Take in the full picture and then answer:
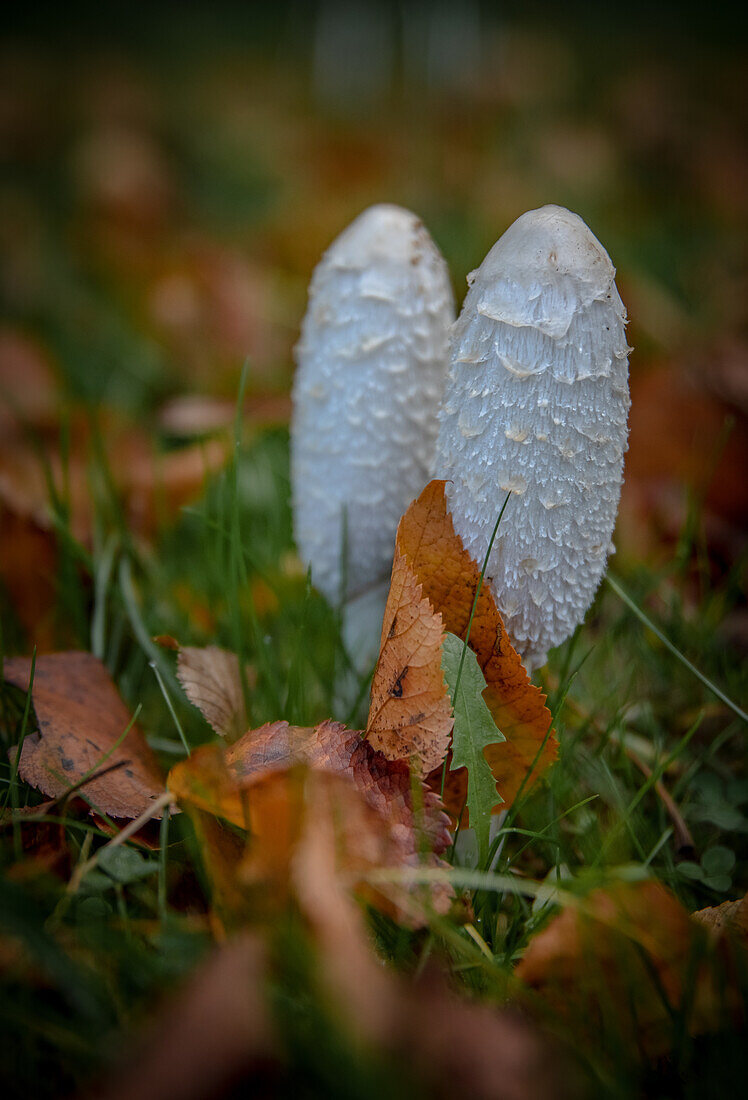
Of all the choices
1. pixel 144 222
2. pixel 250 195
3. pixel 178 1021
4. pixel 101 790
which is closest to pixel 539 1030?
pixel 178 1021

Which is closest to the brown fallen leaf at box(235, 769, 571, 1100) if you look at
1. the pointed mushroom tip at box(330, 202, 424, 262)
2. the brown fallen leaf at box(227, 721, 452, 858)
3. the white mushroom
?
the brown fallen leaf at box(227, 721, 452, 858)

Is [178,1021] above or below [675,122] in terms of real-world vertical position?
below

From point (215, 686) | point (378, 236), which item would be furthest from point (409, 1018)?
point (378, 236)

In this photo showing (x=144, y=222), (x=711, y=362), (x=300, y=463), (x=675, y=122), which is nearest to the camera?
(x=300, y=463)

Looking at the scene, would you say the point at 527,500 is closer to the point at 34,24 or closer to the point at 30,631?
the point at 30,631

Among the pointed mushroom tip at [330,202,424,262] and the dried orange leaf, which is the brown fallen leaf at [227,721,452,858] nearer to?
the dried orange leaf

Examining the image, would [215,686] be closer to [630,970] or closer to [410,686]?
[410,686]
